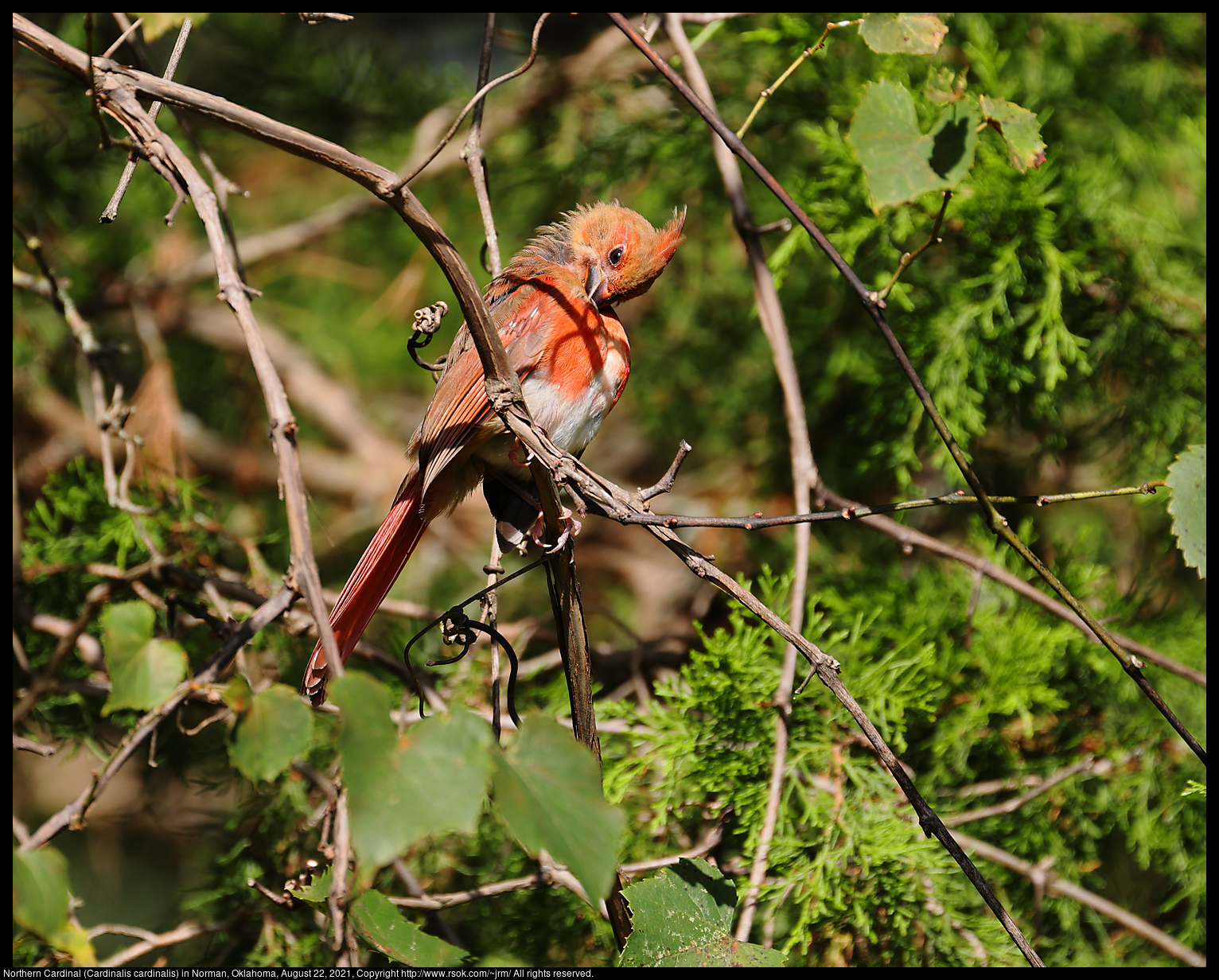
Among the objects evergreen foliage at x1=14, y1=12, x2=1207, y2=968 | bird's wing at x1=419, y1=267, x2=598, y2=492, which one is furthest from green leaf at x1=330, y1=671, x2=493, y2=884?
A: bird's wing at x1=419, y1=267, x2=598, y2=492

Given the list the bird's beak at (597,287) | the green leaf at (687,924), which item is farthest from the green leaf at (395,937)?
the bird's beak at (597,287)

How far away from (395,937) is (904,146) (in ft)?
4.73

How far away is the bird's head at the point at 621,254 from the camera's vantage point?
2355mm

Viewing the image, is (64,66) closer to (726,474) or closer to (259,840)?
(259,840)

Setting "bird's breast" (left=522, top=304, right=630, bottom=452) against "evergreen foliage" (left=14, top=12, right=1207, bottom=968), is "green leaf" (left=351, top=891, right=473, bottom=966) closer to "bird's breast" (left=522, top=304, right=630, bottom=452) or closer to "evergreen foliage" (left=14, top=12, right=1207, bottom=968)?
"evergreen foliage" (left=14, top=12, right=1207, bottom=968)

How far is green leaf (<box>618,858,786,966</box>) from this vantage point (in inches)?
53.6

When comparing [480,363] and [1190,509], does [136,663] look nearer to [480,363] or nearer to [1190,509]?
[480,363]

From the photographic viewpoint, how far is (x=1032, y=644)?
94.0 inches

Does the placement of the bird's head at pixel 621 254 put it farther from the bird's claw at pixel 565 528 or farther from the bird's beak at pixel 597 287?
the bird's claw at pixel 565 528

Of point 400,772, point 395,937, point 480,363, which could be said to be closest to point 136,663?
point 400,772

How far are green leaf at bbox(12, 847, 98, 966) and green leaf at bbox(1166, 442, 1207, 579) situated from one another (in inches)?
64.2

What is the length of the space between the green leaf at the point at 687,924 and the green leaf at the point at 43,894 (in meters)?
0.79

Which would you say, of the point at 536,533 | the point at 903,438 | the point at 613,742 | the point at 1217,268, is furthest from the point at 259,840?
the point at 1217,268
